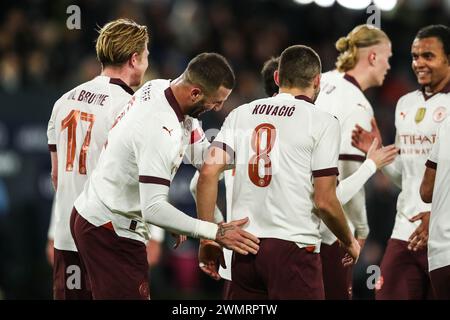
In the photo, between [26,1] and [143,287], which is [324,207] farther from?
[26,1]

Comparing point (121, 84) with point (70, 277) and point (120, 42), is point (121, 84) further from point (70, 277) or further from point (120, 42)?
point (70, 277)

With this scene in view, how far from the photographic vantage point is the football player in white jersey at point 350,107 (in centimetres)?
711

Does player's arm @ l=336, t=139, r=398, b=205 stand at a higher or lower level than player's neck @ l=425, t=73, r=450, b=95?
lower

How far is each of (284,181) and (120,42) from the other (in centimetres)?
148

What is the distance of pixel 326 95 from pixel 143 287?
6.99 ft

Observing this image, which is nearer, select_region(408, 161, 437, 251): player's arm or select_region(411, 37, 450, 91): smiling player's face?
select_region(408, 161, 437, 251): player's arm

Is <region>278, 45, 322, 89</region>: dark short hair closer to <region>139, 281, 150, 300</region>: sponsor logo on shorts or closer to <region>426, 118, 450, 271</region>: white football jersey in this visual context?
<region>426, 118, 450, 271</region>: white football jersey

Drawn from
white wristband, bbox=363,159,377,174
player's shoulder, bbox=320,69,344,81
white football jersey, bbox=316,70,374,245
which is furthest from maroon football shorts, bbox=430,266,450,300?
player's shoulder, bbox=320,69,344,81

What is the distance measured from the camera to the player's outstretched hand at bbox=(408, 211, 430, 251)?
268 inches

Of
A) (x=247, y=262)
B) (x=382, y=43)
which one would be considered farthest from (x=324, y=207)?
(x=382, y=43)

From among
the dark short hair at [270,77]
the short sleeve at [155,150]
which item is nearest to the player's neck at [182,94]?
the short sleeve at [155,150]

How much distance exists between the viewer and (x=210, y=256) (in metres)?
6.48

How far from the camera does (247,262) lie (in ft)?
19.8

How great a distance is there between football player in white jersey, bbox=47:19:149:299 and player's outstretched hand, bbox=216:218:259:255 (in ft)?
3.75
